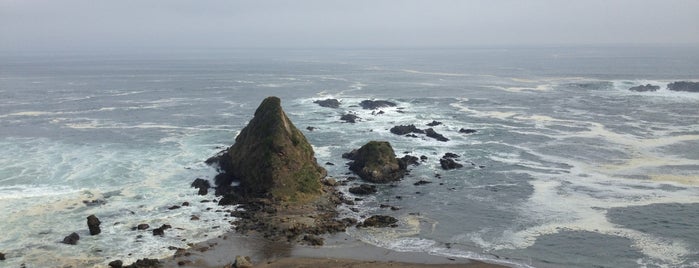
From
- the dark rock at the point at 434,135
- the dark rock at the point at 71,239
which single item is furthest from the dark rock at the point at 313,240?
the dark rock at the point at 434,135

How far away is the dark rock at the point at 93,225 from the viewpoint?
4494cm

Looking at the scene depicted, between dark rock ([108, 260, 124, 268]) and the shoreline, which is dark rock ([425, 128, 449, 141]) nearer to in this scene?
the shoreline

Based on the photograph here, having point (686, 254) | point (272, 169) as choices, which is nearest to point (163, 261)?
point (272, 169)

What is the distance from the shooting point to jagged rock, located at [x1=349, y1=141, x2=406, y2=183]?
61275mm

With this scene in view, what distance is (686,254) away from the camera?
41.2m

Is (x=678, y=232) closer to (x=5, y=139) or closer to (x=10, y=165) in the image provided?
(x=10, y=165)

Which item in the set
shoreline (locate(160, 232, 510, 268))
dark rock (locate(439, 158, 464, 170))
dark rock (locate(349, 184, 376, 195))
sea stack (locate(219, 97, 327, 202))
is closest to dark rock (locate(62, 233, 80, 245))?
shoreline (locate(160, 232, 510, 268))

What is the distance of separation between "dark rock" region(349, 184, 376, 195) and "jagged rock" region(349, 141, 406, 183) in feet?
9.99

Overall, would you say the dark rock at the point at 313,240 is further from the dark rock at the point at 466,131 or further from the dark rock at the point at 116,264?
the dark rock at the point at 466,131

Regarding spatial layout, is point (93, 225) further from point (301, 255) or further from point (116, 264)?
point (301, 255)

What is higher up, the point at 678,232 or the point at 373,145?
the point at 373,145

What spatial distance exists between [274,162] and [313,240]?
14.3 metres

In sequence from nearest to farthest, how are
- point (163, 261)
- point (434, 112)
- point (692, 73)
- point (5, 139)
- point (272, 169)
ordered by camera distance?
point (163, 261) → point (272, 169) → point (5, 139) → point (434, 112) → point (692, 73)

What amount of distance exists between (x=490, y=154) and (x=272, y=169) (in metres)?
34.3
